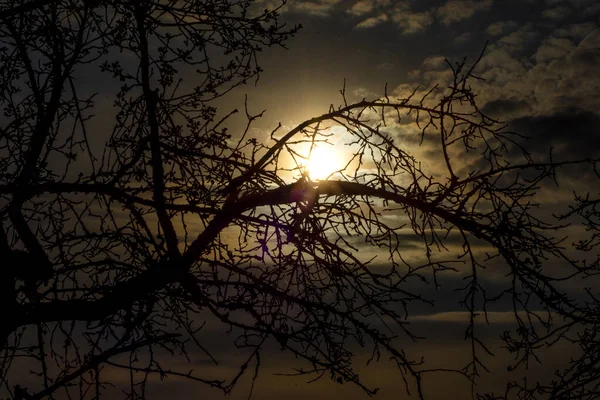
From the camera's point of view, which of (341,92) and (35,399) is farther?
(341,92)

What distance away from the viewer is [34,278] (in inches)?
241

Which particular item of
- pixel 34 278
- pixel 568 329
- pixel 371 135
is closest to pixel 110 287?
→ pixel 34 278

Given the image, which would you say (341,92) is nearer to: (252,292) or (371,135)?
(371,135)

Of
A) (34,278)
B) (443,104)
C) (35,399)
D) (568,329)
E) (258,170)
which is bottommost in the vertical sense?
(35,399)

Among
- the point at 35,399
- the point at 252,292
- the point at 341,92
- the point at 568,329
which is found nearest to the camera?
the point at 35,399

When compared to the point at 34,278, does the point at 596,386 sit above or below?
below

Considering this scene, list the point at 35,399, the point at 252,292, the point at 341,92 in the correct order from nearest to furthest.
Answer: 1. the point at 35,399
2. the point at 252,292
3. the point at 341,92

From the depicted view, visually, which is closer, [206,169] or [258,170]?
[258,170]

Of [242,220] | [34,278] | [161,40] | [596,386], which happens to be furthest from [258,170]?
[596,386]

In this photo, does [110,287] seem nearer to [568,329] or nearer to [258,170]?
[258,170]

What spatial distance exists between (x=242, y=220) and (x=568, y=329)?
381cm

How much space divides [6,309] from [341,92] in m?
3.99

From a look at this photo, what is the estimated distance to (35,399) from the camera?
14.9ft

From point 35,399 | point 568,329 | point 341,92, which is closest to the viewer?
point 35,399
